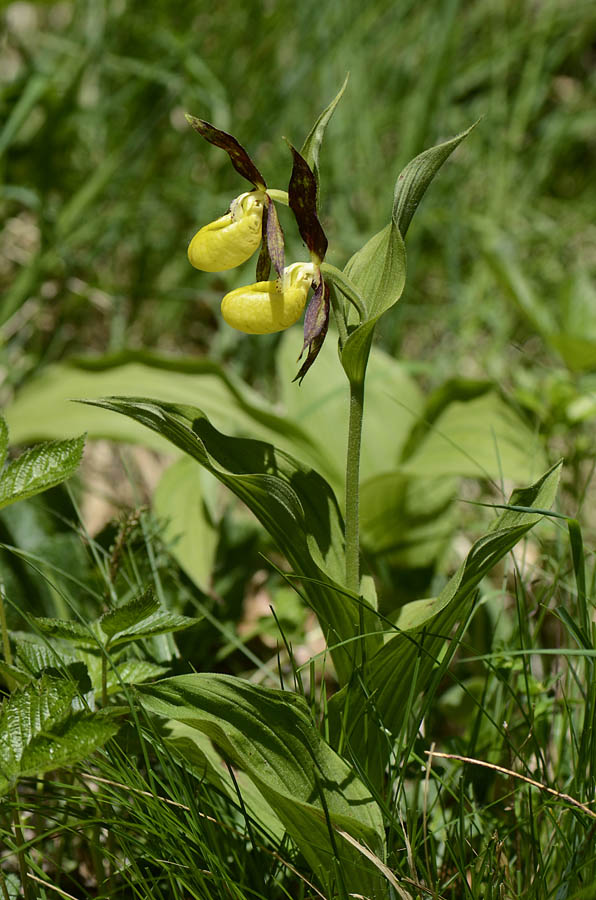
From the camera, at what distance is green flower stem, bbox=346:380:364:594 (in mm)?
749

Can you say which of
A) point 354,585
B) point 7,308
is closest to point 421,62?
point 7,308

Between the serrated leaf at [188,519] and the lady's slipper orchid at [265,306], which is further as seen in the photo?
the serrated leaf at [188,519]

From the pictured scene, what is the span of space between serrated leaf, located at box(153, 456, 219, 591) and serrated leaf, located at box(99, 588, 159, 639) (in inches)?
15.3

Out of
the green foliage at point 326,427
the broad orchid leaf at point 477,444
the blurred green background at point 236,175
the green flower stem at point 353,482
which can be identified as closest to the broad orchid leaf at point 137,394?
the green foliage at point 326,427

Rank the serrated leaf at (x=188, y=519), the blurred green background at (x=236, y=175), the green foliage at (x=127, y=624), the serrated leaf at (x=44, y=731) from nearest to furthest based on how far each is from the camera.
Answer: the serrated leaf at (x=44, y=731) < the green foliage at (x=127, y=624) < the serrated leaf at (x=188, y=519) < the blurred green background at (x=236, y=175)

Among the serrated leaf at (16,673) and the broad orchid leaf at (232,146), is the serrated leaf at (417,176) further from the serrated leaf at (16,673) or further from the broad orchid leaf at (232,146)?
the serrated leaf at (16,673)

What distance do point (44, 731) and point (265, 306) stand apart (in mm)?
381

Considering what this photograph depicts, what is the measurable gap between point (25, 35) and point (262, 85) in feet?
2.34

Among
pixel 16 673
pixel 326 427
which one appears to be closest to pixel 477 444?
pixel 326 427

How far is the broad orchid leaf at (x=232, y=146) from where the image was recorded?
0.67 meters

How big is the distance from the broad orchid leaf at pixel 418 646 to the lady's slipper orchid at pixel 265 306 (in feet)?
0.85

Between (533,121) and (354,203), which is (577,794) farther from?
(533,121)

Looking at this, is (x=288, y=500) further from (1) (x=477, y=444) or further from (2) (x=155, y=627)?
(1) (x=477, y=444)

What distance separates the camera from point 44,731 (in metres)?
0.60
